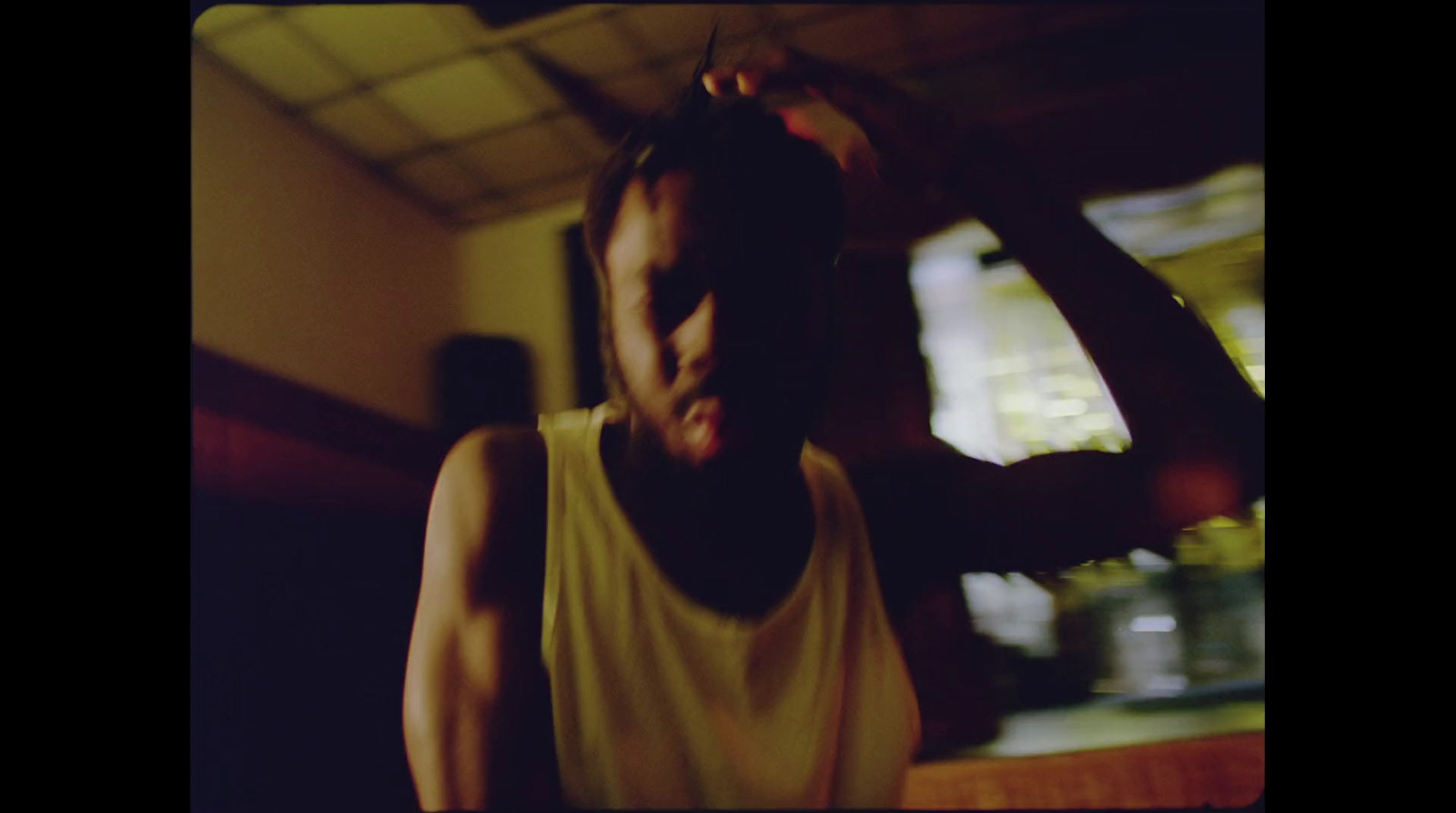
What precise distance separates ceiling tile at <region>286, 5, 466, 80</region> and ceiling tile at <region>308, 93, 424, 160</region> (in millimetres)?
39

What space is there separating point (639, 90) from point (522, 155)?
5.9 inches

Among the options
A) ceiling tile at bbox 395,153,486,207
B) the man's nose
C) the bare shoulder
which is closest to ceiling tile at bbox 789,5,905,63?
the man's nose

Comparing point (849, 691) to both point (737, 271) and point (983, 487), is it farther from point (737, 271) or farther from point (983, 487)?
point (737, 271)

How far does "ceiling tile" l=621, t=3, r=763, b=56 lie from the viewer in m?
0.94

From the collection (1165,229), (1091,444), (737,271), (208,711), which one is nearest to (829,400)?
(737,271)

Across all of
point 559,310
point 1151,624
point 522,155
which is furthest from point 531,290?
point 1151,624

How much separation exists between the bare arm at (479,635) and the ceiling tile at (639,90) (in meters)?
0.39

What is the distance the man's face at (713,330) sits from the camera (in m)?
0.86

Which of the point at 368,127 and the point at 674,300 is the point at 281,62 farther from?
the point at 674,300

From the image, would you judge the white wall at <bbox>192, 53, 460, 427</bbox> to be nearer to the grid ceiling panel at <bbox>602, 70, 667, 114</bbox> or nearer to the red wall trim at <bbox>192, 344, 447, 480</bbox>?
the red wall trim at <bbox>192, 344, 447, 480</bbox>

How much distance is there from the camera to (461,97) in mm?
950

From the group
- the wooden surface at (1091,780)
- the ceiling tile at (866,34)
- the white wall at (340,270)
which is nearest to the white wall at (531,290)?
the white wall at (340,270)

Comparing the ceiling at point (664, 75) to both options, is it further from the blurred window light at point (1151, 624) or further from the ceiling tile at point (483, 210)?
the blurred window light at point (1151, 624)

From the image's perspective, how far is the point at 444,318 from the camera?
3.03ft
